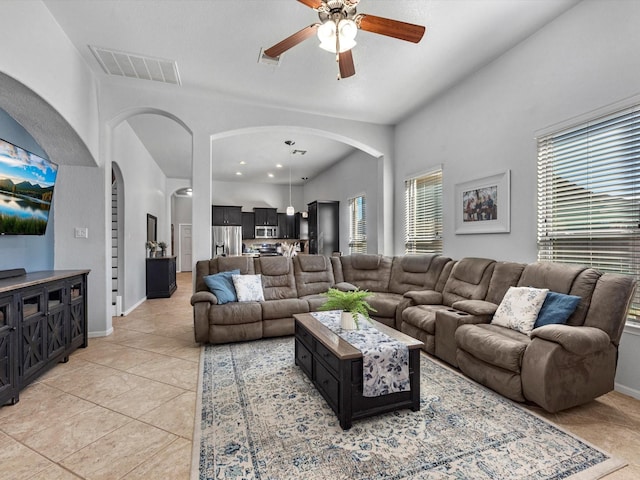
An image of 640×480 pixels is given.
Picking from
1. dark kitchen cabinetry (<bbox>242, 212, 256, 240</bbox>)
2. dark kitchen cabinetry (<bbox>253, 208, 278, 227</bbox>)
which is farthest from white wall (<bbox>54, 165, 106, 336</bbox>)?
dark kitchen cabinetry (<bbox>253, 208, 278, 227</bbox>)

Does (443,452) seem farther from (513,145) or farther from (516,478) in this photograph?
(513,145)

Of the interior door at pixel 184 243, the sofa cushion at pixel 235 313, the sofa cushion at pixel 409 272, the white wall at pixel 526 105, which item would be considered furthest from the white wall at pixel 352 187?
the interior door at pixel 184 243

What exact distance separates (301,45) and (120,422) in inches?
144

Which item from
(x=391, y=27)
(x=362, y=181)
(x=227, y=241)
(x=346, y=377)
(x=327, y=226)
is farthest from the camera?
(x=227, y=241)

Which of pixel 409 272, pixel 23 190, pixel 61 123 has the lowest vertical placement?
pixel 409 272

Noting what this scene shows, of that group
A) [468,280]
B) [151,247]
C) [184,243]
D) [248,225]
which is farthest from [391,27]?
[184,243]

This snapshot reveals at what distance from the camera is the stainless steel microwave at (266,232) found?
10016 mm

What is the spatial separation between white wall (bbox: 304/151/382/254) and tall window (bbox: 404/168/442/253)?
63 cm

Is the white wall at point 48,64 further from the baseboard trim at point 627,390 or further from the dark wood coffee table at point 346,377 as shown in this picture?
the baseboard trim at point 627,390

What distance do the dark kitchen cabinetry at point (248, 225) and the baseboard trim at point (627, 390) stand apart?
28.9 ft

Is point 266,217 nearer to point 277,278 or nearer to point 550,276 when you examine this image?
point 277,278

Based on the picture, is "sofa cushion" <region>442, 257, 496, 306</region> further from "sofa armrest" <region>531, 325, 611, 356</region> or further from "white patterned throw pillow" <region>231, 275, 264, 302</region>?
"white patterned throw pillow" <region>231, 275, 264, 302</region>

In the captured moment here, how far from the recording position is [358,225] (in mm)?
7035

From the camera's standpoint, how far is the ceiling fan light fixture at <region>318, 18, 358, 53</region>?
205 centimetres
